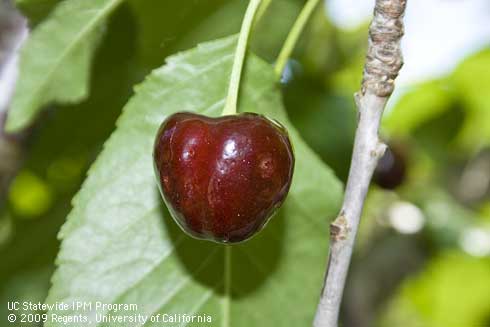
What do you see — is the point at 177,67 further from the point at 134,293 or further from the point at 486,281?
the point at 486,281

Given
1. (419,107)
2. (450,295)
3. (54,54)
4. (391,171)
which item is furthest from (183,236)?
(450,295)

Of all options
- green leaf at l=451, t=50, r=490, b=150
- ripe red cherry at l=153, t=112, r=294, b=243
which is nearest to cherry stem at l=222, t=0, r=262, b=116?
ripe red cherry at l=153, t=112, r=294, b=243

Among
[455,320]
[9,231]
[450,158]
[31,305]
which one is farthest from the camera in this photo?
[455,320]

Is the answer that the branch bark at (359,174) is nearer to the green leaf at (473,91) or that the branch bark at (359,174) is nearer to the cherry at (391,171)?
the cherry at (391,171)

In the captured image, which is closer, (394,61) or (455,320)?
(394,61)

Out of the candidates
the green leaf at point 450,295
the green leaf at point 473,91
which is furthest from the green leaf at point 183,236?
the green leaf at point 450,295

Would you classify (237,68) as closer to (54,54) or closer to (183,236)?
(183,236)

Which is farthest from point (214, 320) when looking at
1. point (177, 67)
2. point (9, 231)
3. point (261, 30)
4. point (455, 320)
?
point (455, 320)
